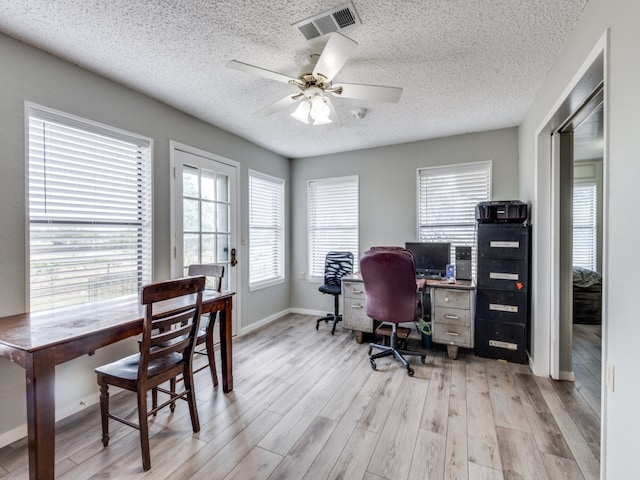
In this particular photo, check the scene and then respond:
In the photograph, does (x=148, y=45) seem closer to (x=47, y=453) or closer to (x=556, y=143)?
(x=47, y=453)

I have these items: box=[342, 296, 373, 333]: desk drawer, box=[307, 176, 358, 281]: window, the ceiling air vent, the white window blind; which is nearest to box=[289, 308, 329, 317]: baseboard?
box=[307, 176, 358, 281]: window

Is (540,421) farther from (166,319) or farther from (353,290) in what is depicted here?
(166,319)

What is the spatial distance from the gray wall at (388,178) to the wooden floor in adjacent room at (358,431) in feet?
6.28

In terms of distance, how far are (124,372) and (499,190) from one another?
13.1 feet

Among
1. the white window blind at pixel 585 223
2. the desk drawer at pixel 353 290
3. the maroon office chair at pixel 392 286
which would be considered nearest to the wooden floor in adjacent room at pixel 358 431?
the maroon office chair at pixel 392 286

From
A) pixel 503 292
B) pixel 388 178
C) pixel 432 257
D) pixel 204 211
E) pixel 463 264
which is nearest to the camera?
pixel 503 292

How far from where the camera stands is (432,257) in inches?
143

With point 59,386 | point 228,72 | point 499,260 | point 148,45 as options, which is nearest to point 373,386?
point 499,260

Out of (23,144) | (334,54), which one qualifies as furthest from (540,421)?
(23,144)

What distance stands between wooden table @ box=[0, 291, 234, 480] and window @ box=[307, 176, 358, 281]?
2.89 meters

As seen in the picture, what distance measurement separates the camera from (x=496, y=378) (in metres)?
2.63

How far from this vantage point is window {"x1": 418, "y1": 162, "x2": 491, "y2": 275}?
371 centimetres

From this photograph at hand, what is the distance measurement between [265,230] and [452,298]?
2.65 m

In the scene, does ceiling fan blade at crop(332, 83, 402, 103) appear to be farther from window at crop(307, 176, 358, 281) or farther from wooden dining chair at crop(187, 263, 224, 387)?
window at crop(307, 176, 358, 281)
